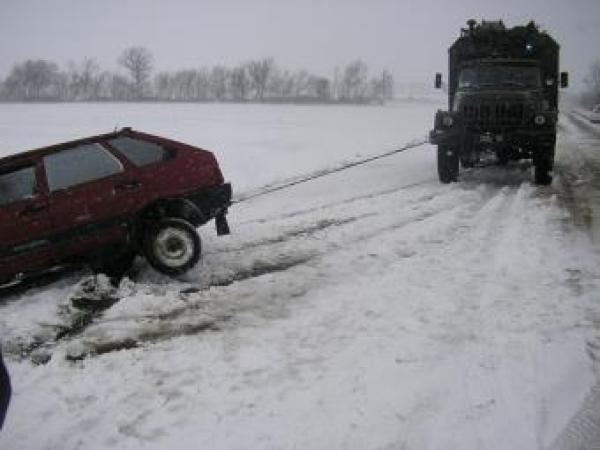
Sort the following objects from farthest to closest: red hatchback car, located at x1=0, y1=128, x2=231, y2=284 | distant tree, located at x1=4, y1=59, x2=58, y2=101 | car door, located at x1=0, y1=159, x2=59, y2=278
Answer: distant tree, located at x1=4, y1=59, x2=58, y2=101 < red hatchback car, located at x1=0, y1=128, x2=231, y2=284 < car door, located at x1=0, y1=159, x2=59, y2=278

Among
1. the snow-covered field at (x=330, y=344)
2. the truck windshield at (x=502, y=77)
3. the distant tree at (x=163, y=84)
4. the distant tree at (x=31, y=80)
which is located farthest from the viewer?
the distant tree at (x=163, y=84)

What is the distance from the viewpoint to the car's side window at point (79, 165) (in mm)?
6348

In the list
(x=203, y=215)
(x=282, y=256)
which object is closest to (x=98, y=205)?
(x=203, y=215)

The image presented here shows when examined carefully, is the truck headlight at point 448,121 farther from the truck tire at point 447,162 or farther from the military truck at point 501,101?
the truck tire at point 447,162

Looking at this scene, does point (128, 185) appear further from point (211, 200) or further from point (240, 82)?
point (240, 82)

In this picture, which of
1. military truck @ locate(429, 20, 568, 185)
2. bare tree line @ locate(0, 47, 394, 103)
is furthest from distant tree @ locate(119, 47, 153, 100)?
military truck @ locate(429, 20, 568, 185)

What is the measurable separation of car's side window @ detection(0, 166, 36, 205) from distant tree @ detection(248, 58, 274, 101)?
128578 mm

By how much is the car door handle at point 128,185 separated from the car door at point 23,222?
2.37ft

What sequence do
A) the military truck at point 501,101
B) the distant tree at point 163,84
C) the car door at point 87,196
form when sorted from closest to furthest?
the car door at point 87,196
the military truck at point 501,101
the distant tree at point 163,84

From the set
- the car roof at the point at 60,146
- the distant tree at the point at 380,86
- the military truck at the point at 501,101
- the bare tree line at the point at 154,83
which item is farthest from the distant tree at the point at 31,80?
the car roof at the point at 60,146

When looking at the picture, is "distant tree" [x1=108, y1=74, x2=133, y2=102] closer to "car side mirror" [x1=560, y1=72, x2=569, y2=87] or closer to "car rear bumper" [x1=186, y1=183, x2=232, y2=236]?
"car side mirror" [x1=560, y1=72, x2=569, y2=87]

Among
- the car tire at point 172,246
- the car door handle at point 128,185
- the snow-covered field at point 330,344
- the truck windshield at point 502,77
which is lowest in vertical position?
the snow-covered field at point 330,344

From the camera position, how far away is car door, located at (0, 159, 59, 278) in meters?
6.04

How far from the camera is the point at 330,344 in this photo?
15.5ft
